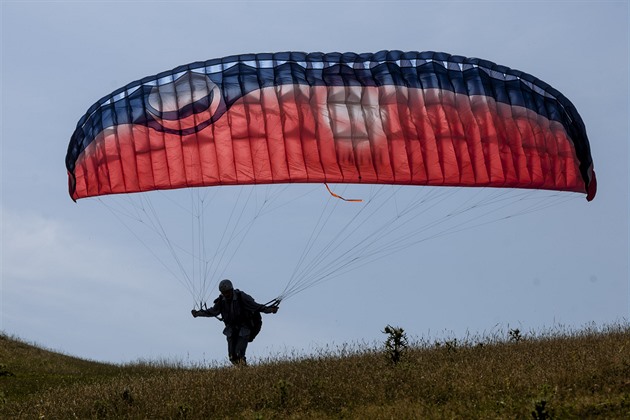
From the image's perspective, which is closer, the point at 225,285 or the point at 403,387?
the point at 403,387

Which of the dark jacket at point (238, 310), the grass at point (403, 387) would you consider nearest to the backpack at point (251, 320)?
the dark jacket at point (238, 310)

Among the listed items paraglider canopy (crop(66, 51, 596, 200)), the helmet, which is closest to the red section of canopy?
paraglider canopy (crop(66, 51, 596, 200))

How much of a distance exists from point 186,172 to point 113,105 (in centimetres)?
198

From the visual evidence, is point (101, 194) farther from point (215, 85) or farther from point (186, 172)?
point (215, 85)

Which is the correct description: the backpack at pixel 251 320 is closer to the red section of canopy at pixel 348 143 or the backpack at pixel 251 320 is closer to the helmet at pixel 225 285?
the helmet at pixel 225 285

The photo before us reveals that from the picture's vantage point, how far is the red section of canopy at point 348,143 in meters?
18.6

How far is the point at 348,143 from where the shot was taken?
61.1 ft

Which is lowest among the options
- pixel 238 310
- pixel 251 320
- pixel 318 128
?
pixel 251 320

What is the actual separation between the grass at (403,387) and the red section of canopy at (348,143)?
11.2ft

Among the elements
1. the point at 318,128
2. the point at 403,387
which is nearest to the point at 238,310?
the point at 318,128

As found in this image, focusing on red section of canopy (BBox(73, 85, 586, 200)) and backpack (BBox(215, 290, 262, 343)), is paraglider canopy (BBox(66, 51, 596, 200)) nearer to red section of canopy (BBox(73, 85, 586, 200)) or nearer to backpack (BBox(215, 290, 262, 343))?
red section of canopy (BBox(73, 85, 586, 200))

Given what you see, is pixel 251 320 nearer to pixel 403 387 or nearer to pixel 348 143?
pixel 348 143

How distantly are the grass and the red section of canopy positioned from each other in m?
3.41

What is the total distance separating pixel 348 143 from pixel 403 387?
6.10 meters
